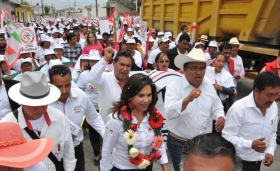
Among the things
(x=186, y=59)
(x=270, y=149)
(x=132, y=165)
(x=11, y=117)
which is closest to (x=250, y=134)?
(x=270, y=149)

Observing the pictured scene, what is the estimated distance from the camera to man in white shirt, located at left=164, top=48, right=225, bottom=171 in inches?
118

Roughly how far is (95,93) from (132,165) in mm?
2305

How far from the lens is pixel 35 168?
185 centimetres

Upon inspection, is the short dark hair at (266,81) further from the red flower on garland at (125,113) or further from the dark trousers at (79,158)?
the dark trousers at (79,158)

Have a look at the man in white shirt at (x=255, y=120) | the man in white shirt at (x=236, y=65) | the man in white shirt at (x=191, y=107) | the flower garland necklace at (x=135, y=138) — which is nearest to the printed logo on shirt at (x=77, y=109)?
the flower garland necklace at (x=135, y=138)

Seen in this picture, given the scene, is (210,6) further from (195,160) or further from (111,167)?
(195,160)

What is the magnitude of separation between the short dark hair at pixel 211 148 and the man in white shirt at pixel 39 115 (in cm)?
129

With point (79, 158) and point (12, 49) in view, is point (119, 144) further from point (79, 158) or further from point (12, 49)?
point (12, 49)

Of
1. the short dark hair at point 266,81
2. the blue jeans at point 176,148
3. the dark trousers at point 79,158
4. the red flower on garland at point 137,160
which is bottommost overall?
Answer: the dark trousers at point 79,158

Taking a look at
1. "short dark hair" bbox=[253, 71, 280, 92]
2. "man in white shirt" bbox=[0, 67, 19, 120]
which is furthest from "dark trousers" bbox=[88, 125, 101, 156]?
"short dark hair" bbox=[253, 71, 280, 92]

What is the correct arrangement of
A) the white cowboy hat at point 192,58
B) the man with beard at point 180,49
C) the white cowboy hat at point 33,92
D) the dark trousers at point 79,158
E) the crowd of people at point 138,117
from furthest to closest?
the man with beard at point 180,49 → the dark trousers at point 79,158 → the white cowboy hat at point 192,58 → the crowd of people at point 138,117 → the white cowboy hat at point 33,92

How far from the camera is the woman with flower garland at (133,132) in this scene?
2617 mm

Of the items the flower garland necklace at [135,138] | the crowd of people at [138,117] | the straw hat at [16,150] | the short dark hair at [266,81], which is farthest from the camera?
the short dark hair at [266,81]

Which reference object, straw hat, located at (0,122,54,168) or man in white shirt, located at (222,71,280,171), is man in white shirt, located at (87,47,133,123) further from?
straw hat, located at (0,122,54,168)
